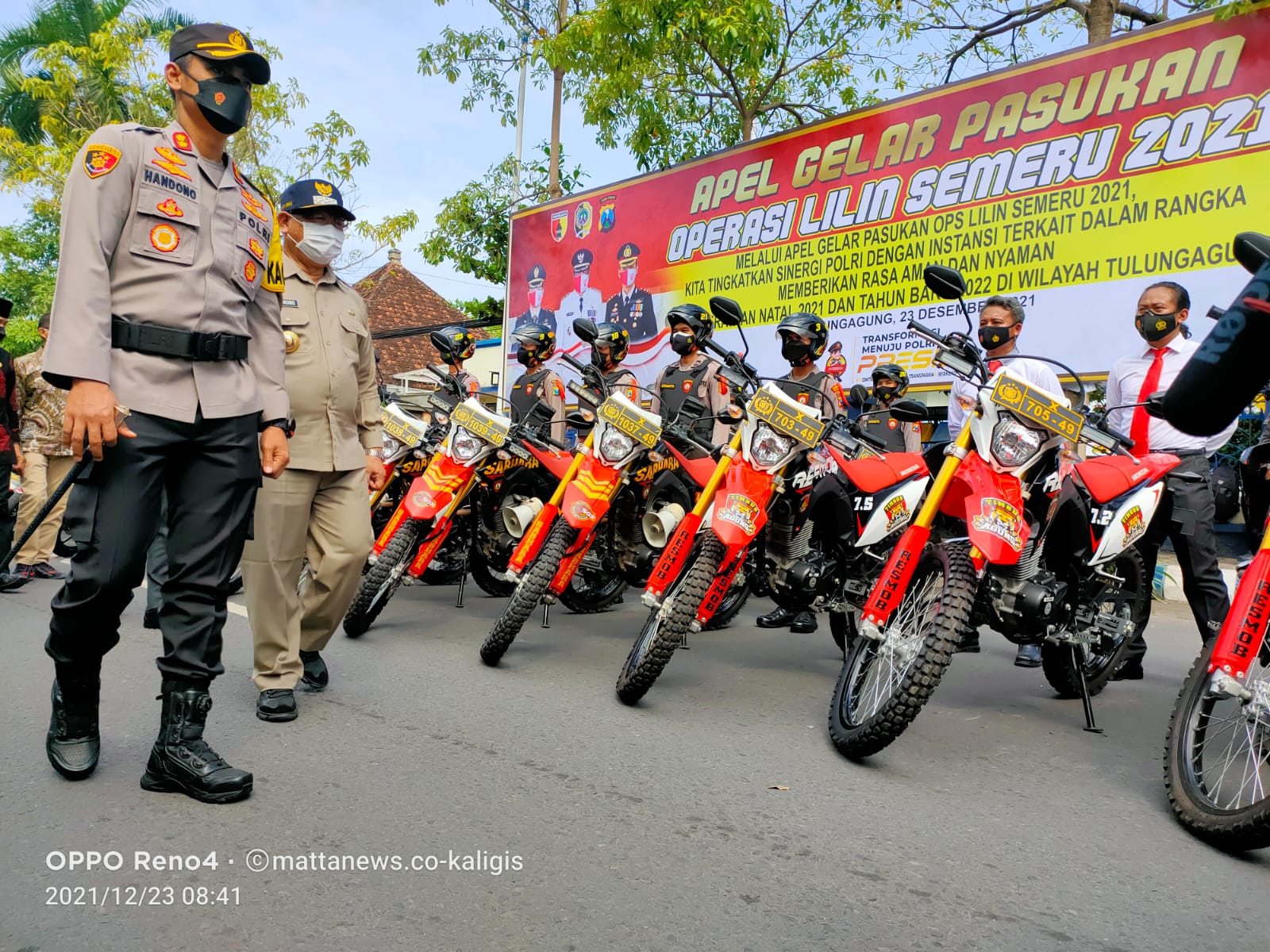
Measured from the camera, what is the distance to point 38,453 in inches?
296

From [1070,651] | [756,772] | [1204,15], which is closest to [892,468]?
[1070,651]

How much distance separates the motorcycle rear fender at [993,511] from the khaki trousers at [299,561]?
2.32 meters

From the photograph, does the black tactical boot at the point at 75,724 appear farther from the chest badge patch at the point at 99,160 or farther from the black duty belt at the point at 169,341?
the chest badge patch at the point at 99,160

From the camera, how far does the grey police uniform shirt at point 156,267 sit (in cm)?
258

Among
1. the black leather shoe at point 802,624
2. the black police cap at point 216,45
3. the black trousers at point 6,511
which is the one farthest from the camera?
the black trousers at point 6,511

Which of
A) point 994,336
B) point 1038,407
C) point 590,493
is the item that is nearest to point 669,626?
point 590,493

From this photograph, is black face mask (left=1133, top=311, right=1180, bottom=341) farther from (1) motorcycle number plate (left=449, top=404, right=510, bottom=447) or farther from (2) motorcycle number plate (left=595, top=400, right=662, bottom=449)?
(1) motorcycle number plate (left=449, top=404, right=510, bottom=447)

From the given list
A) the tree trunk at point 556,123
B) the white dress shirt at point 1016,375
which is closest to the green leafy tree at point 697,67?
the tree trunk at point 556,123

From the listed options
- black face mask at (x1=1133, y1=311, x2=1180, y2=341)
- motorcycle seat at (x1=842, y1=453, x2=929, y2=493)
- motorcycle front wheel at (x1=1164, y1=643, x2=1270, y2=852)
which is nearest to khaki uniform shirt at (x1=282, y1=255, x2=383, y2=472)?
motorcycle seat at (x1=842, y1=453, x2=929, y2=493)

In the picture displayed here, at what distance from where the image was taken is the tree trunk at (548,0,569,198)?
16031mm

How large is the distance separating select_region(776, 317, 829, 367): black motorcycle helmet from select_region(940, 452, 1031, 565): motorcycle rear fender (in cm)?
175

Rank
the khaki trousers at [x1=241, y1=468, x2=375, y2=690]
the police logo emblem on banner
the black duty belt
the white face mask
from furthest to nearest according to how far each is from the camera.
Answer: the police logo emblem on banner → the white face mask → the khaki trousers at [x1=241, y1=468, x2=375, y2=690] → the black duty belt

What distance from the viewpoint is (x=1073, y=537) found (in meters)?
4.01

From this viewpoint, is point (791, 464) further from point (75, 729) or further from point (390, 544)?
point (75, 729)
